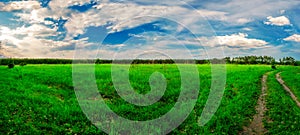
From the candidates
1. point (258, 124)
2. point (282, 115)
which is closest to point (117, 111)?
point (258, 124)

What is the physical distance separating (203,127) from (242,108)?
12.7 feet

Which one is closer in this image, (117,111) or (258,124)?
(258,124)

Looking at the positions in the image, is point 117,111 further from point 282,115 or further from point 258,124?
point 282,115

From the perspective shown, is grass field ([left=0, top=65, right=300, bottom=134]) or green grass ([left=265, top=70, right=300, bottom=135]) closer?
grass field ([left=0, top=65, right=300, bottom=134])

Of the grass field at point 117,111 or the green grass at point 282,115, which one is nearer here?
the grass field at point 117,111

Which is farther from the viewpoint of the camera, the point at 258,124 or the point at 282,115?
the point at 282,115

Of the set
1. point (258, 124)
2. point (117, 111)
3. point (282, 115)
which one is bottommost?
point (258, 124)

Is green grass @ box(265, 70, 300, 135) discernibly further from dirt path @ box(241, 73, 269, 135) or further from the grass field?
dirt path @ box(241, 73, 269, 135)

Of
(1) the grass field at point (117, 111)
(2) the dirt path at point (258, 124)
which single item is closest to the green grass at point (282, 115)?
(1) the grass field at point (117, 111)

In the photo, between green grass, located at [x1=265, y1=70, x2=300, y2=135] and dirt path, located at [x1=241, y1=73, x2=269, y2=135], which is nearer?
dirt path, located at [x1=241, y1=73, x2=269, y2=135]

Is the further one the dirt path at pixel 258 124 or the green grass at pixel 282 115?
the green grass at pixel 282 115

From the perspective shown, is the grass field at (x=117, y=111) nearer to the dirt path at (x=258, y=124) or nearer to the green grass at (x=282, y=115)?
the green grass at (x=282, y=115)

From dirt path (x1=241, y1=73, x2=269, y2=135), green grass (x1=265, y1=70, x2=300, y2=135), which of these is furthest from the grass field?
dirt path (x1=241, y1=73, x2=269, y2=135)

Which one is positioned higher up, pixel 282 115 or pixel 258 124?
pixel 282 115
